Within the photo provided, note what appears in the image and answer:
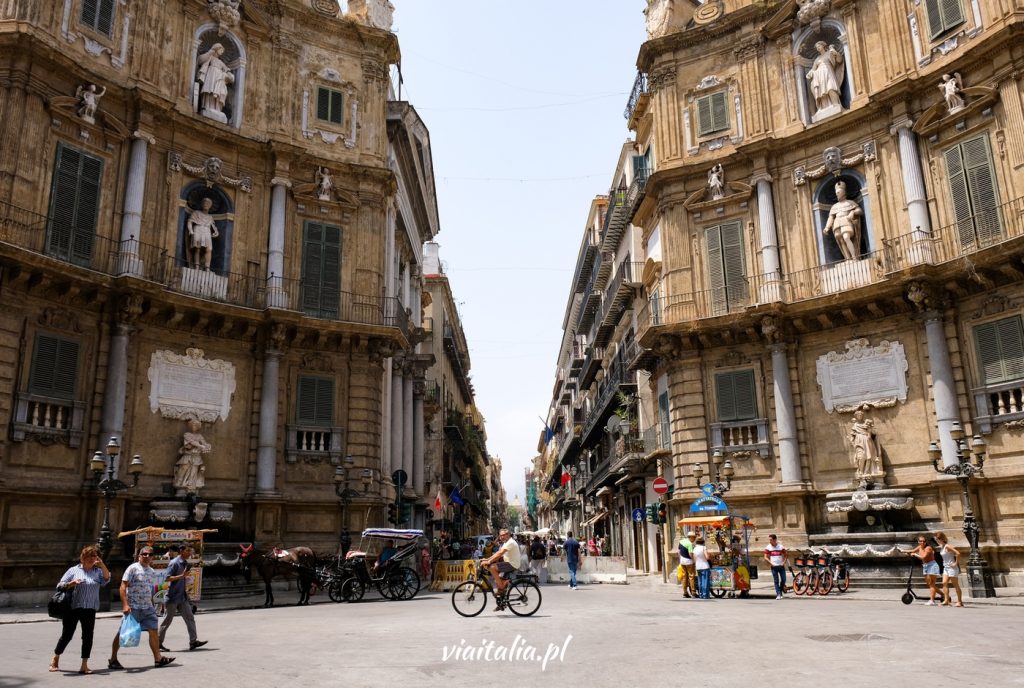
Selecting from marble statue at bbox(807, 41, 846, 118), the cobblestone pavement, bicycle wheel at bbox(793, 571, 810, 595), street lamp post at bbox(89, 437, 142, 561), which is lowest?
the cobblestone pavement

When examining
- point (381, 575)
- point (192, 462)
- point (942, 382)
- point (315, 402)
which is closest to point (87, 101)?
point (192, 462)

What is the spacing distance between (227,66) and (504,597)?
19.7 metres

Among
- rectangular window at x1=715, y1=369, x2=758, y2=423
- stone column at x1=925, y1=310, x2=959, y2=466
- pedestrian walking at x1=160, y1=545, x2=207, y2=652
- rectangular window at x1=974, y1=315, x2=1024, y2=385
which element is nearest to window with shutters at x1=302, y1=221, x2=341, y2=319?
rectangular window at x1=715, y1=369, x2=758, y2=423

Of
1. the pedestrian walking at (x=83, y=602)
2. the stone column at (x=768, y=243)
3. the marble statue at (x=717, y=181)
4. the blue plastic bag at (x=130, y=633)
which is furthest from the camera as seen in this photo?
the marble statue at (x=717, y=181)

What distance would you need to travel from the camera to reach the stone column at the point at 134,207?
21234 mm

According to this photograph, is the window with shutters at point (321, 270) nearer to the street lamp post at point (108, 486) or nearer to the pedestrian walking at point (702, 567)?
the street lamp post at point (108, 486)

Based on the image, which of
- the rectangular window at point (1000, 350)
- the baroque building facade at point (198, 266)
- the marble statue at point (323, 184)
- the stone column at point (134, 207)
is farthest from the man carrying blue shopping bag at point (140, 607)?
the rectangular window at point (1000, 350)

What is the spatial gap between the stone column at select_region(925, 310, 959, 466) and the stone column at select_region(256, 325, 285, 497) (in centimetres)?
1813

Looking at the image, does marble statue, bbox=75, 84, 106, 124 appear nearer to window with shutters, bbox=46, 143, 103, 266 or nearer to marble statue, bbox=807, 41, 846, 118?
window with shutters, bbox=46, 143, 103, 266

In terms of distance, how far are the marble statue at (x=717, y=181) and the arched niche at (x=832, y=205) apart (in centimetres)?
292

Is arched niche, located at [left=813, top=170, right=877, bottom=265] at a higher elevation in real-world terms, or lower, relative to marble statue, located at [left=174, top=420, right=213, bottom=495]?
higher

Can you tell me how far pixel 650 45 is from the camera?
28250 mm

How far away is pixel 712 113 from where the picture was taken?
27188mm

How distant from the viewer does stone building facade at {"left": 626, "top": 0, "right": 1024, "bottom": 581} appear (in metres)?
20.2
